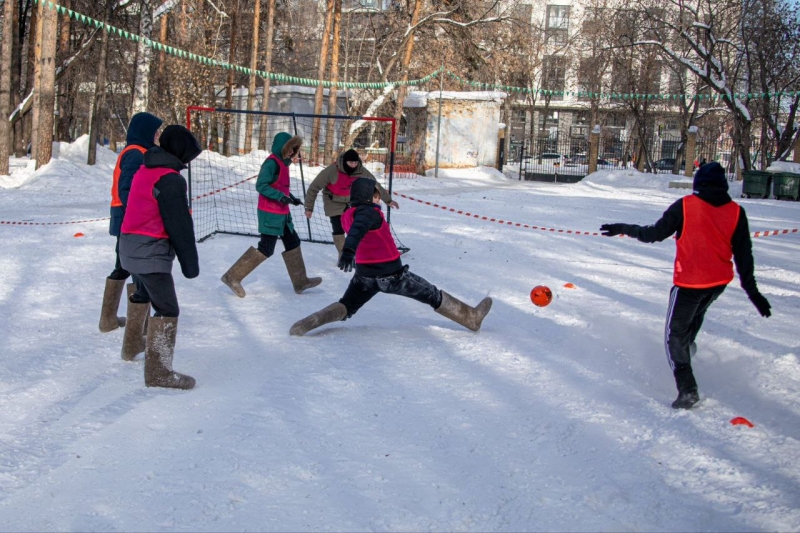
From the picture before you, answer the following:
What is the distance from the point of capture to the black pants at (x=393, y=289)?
681cm

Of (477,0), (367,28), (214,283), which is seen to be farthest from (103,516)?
(367,28)

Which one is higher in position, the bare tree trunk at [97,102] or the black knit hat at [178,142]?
the bare tree trunk at [97,102]

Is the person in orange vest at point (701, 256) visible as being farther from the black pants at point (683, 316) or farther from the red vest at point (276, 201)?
the red vest at point (276, 201)

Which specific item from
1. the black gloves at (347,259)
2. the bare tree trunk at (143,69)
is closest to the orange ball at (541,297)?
the black gloves at (347,259)

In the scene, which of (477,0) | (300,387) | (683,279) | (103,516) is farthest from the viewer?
(477,0)

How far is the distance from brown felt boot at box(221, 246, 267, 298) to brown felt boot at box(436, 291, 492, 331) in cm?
252

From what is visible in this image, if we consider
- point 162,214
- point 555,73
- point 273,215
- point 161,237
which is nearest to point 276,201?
point 273,215

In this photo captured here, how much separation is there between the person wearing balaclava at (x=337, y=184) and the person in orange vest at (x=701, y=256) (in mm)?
4215

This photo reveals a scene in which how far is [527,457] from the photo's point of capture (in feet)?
15.0

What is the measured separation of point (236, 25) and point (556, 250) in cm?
2854

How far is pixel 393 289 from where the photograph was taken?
681cm

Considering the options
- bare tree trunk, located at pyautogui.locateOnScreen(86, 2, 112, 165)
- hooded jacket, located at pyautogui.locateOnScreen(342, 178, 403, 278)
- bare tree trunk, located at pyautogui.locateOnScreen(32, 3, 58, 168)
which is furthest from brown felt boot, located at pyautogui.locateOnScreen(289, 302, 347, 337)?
bare tree trunk, located at pyautogui.locateOnScreen(86, 2, 112, 165)

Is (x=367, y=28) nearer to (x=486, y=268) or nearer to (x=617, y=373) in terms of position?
(x=486, y=268)

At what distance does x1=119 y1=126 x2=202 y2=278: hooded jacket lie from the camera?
17.4 feet
